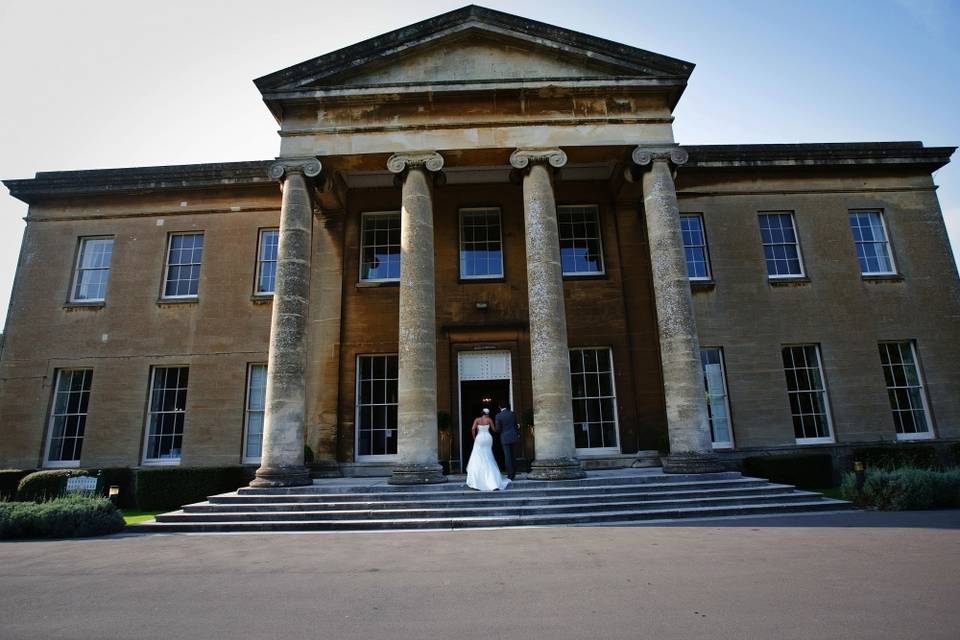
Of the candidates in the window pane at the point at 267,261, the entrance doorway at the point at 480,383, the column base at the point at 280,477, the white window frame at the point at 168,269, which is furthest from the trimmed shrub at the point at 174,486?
the entrance doorway at the point at 480,383

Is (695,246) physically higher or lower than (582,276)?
higher

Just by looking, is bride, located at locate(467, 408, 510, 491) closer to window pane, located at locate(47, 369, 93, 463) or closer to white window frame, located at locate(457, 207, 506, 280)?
white window frame, located at locate(457, 207, 506, 280)

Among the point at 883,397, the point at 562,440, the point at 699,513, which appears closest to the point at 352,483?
the point at 562,440

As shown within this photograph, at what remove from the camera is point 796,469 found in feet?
46.2

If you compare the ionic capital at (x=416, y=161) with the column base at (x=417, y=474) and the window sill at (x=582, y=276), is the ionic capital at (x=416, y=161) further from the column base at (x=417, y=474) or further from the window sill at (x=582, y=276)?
the column base at (x=417, y=474)

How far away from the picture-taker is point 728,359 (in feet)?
52.3

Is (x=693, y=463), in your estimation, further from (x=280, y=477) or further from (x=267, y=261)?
(x=267, y=261)

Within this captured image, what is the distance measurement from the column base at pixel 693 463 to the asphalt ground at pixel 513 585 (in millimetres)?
2868

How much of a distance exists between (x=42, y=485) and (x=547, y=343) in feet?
46.0

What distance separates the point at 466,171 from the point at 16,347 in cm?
1554

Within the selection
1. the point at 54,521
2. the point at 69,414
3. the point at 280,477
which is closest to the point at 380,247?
the point at 280,477

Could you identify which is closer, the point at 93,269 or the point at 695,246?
the point at 695,246

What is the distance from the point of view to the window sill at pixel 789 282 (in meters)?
16.5

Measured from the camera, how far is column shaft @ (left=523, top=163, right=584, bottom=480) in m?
11.5
